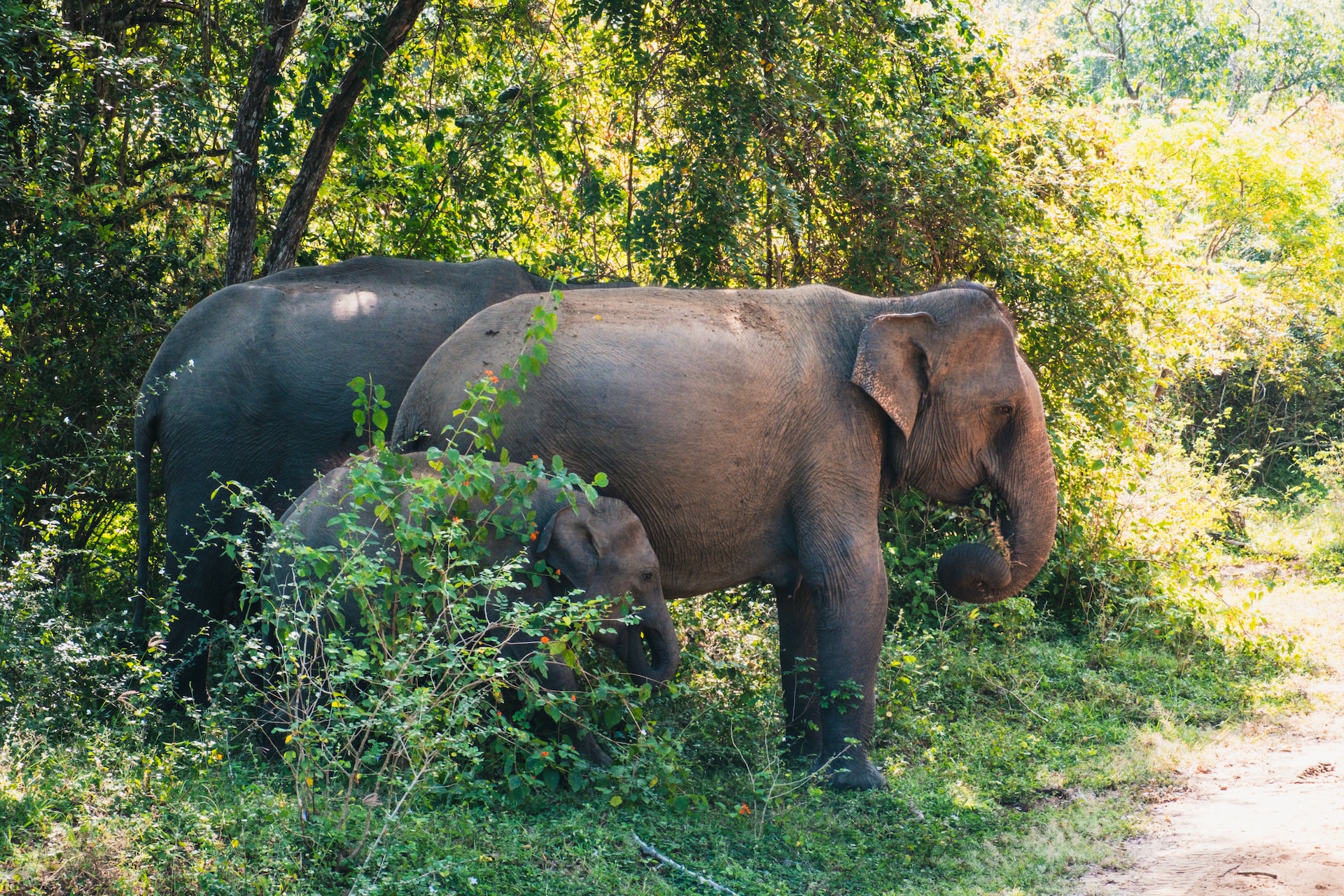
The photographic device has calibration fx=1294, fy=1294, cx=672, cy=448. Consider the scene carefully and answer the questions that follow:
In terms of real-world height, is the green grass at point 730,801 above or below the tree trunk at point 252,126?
below

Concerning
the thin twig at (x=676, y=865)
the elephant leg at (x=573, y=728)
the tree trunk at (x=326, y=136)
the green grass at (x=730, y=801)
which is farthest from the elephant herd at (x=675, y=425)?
the tree trunk at (x=326, y=136)

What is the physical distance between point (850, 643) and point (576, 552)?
140 cm

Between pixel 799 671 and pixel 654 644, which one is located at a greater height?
pixel 654 644

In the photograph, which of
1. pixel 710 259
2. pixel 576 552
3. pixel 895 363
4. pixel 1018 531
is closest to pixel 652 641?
pixel 576 552

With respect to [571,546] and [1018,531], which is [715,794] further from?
[1018,531]

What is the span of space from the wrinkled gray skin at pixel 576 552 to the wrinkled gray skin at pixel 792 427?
344mm

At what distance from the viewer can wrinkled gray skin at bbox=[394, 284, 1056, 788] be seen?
556 cm

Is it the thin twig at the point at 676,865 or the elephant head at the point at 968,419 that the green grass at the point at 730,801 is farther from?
the elephant head at the point at 968,419

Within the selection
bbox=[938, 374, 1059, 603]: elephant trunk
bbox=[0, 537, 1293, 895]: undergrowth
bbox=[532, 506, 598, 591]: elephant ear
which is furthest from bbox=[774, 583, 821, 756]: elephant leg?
bbox=[532, 506, 598, 591]: elephant ear

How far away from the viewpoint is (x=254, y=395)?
6438 millimetres

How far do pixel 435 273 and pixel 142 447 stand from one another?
174cm

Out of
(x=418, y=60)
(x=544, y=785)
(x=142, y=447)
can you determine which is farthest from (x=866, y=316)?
(x=418, y=60)

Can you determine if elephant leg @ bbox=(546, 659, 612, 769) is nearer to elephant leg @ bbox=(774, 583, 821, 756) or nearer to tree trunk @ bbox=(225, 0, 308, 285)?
elephant leg @ bbox=(774, 583, 821, 756)

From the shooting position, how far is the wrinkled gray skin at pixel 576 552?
200 inches
